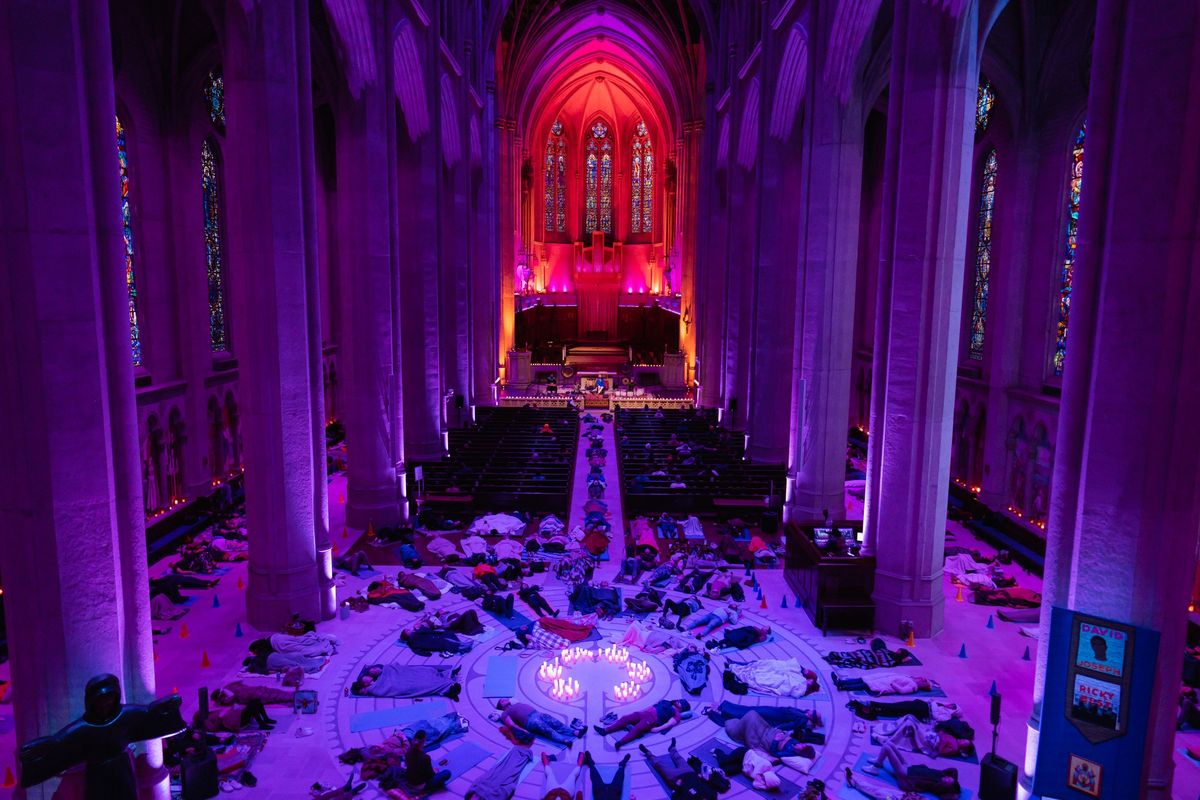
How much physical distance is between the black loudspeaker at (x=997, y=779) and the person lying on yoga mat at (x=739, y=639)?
4.31 meters

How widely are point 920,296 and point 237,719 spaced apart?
38.5 feet

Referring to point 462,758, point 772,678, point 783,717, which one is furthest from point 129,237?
point 783,717

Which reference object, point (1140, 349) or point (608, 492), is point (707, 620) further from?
point (608, 492)

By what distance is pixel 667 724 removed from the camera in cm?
1029

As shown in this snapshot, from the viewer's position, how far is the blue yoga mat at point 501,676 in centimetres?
1119

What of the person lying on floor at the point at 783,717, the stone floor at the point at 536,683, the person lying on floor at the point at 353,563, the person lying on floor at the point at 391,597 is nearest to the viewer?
the stone floor at the point at 536,683

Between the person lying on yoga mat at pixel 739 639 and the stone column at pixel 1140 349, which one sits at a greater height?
the stone column at pixel 1140 349

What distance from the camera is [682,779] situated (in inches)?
354

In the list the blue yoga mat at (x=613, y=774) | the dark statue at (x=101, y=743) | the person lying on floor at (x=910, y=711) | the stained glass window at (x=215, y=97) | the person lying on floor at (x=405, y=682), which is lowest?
the blue yoga mat at (x=613, y=774)

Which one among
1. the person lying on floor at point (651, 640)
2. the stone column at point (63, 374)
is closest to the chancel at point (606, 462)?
the stone column at point (63, 374)

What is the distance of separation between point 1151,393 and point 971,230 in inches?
597

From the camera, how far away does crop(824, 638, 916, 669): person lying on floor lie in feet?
39.4

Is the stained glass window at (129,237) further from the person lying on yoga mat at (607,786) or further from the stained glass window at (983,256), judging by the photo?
the stained glass window at (983,256)

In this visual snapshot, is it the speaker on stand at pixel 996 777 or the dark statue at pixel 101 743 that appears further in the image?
the speaker on stand at pixel 996 777
